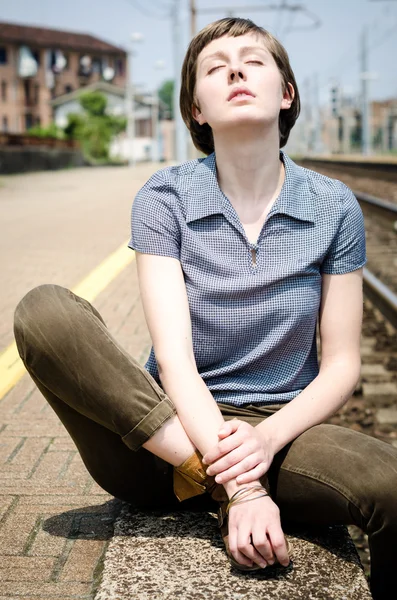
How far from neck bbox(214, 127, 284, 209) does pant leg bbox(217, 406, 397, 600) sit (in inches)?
25.6

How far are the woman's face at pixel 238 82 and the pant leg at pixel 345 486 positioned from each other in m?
Result: 0.82

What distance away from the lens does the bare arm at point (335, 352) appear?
2.19 m

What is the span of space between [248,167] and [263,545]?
1.04 meters

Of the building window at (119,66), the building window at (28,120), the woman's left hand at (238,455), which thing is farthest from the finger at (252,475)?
the building window at (119,66)

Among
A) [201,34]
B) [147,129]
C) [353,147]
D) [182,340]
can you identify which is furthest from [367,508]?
[147,129]

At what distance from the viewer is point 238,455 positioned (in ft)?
6.42

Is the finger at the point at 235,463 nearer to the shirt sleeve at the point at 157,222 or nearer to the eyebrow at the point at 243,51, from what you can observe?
the shirt sleeve at the point at 157,222

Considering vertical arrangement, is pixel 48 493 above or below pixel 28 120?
below

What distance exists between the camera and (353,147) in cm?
5650

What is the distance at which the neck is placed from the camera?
232cm

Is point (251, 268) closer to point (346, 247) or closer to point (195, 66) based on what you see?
point (346, 247)

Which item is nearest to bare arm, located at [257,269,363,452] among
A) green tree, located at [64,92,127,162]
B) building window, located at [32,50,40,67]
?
green tree, located at [64,92,127,162]

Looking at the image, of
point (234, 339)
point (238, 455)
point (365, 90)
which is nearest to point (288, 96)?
point (234, 339)

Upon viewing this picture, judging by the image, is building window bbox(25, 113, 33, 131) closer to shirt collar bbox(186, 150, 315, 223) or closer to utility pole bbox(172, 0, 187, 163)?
utility pole bbox(172, 0, 187, 163)
